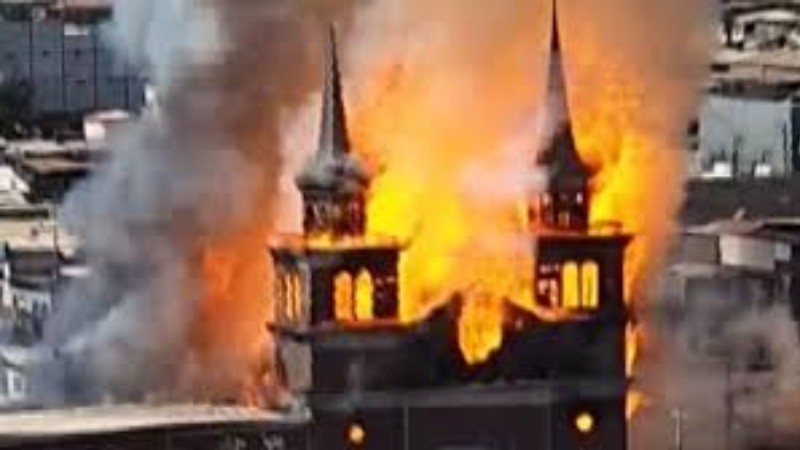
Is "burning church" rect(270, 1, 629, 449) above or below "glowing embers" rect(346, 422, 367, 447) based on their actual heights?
above

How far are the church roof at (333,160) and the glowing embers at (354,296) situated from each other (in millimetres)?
520

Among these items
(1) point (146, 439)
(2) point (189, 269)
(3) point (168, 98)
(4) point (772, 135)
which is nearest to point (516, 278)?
(1) point (146, 439)

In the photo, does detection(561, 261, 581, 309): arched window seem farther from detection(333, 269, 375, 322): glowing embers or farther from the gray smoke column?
the gray smoke column

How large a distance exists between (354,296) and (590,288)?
4.92ft

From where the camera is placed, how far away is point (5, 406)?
18.7m

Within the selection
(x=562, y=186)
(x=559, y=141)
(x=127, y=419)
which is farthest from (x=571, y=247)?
(x=127, y=419)

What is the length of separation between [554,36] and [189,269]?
357 cm

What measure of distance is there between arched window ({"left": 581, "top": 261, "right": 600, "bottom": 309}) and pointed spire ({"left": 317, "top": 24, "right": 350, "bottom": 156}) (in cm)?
160

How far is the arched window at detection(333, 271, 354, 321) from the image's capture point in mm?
15836

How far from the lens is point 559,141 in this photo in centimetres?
1673

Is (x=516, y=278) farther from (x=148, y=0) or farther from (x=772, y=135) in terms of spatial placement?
(x=772, y=135)

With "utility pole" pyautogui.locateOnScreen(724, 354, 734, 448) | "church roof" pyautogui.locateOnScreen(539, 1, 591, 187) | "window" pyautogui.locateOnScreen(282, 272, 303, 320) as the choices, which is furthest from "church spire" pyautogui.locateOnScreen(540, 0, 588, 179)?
"utility pole" pyautogui.locateOnScreen(724, 354, 734, 448)

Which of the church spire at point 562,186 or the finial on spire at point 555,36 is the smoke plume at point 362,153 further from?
the finial on spire at point 555,36

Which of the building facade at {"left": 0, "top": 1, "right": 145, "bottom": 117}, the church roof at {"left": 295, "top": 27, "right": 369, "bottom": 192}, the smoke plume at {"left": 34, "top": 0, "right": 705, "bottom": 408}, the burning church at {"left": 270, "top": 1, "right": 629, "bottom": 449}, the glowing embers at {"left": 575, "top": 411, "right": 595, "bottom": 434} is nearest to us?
the burning church at {"left": 270, "top": 1, "right": 629, "bottom": 449}
